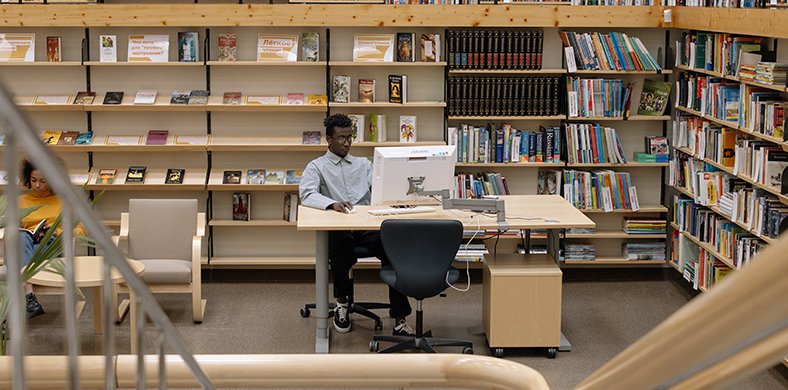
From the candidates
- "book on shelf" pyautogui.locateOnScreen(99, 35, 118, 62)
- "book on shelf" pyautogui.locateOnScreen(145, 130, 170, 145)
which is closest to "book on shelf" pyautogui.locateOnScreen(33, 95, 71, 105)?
"book on shelf" pyautogui.locateOnScreen(99, 35, 118, 62)

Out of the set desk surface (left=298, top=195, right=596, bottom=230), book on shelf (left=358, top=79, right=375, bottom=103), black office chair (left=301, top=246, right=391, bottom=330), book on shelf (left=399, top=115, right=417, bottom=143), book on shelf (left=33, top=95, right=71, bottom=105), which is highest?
book on shelf (left=358, top=79, right=375, bottom=103)

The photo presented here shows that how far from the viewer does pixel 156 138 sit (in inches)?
296

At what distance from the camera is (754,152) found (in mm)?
5945

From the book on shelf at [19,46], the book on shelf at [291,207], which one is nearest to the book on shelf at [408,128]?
the book on shelf at [291,207]

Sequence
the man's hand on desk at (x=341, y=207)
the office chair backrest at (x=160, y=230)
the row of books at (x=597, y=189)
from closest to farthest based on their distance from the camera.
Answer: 1. the man's hand on desk at (x=341, y=207)
2. the office chair backrest at (x=160, y=230)
3. the row of books at (x=597, y=189)

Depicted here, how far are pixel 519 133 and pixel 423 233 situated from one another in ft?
8.11

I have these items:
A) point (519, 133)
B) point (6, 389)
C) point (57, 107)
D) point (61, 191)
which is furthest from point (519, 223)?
point (61, 191)

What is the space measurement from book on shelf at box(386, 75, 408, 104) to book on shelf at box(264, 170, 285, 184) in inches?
39.6

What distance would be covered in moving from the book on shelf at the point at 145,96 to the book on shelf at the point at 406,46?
1.85 meters

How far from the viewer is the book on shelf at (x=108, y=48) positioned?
7.43 meters

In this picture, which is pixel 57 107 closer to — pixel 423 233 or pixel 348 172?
pixel 348 172

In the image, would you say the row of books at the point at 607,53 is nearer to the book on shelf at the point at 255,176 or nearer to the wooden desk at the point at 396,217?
the wooden desk at the point at 396,217

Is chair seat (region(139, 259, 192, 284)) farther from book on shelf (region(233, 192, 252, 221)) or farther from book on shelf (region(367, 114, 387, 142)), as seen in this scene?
book on shelf (region(367, 114, 387, 142))

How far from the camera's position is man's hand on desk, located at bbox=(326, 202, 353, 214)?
5.93m
